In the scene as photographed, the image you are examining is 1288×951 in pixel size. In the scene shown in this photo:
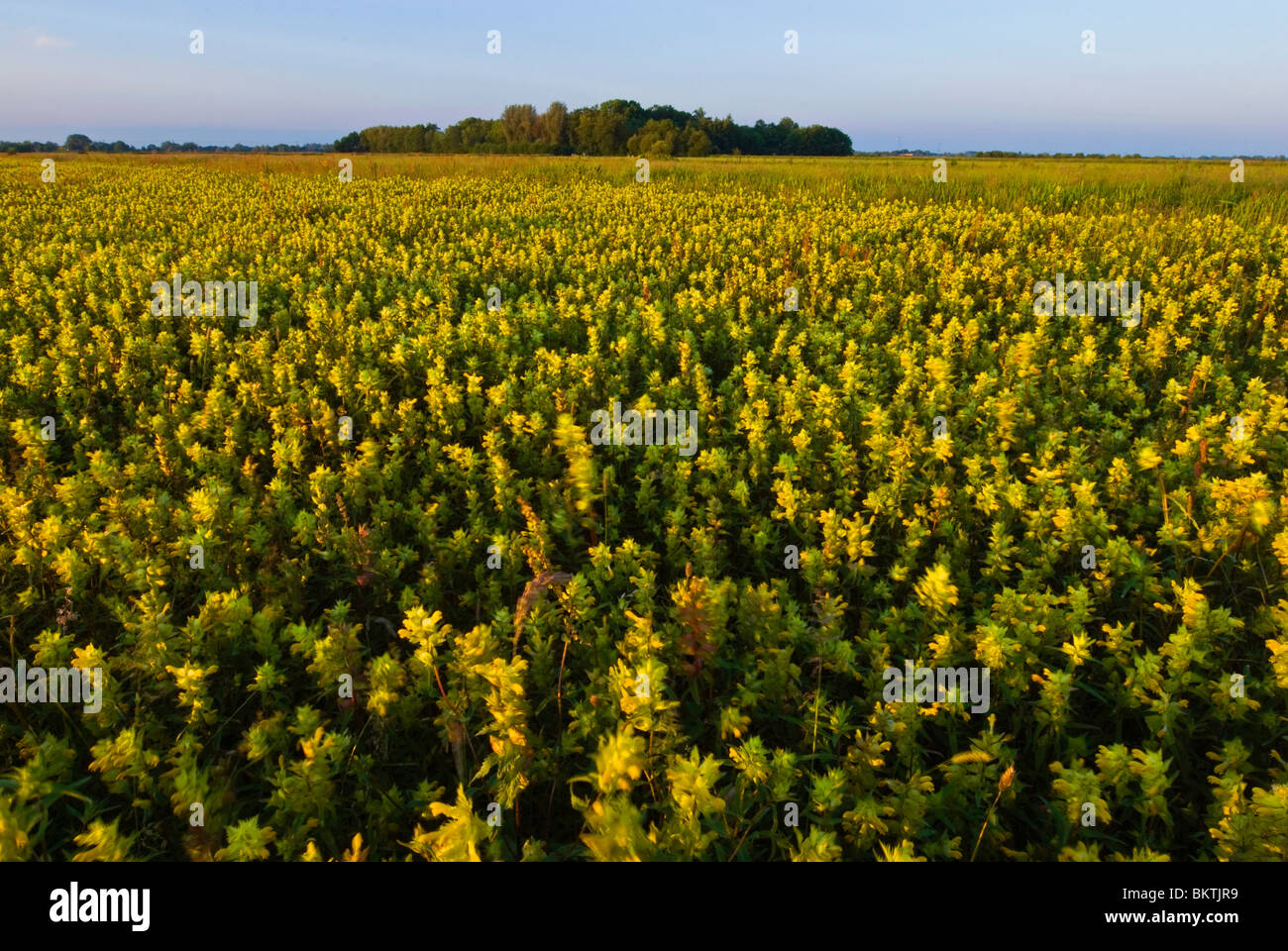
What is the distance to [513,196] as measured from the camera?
18.2 metres

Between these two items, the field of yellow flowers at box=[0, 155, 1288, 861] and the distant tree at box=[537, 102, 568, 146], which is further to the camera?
the distant tree at box=[537, 102, 568, 146]

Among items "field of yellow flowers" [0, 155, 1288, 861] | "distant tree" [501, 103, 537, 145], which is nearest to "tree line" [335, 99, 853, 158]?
"distant tree" [501, 103, 537, 145]

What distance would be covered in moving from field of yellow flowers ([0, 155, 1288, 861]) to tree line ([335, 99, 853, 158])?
41.3m

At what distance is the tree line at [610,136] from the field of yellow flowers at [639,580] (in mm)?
41266

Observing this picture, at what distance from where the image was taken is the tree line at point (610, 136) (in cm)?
5628

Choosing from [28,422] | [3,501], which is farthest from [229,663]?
[28,422]

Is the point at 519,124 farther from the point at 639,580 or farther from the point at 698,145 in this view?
the point at 639,580

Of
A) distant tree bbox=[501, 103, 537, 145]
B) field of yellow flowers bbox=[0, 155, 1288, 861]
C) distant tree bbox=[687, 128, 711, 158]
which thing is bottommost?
Result: field of yellow flowers bbox=[0, 155, 1288, 861]

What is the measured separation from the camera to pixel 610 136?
57.7 metres

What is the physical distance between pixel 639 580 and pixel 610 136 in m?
61.9

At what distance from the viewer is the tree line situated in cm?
5628

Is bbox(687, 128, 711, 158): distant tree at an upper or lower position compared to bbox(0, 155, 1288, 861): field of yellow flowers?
upper

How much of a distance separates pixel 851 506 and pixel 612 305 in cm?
455

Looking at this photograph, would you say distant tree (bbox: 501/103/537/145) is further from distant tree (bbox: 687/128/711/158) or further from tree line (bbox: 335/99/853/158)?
distant tree (bbox: 687/128/711/158)
